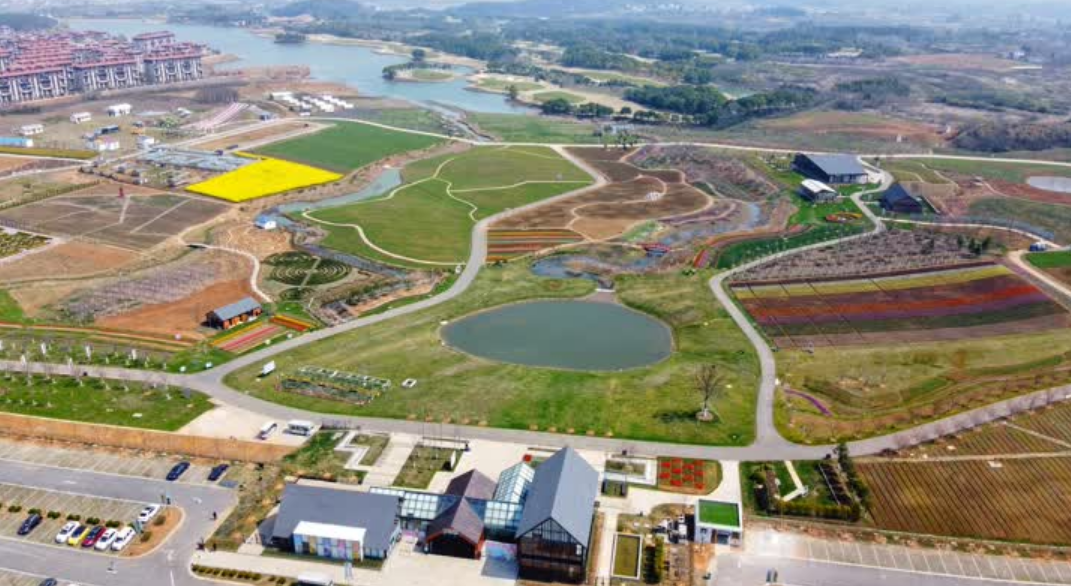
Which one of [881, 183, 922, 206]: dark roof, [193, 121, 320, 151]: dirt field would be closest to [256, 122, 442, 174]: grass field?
[193, 121, 320, 151]: dirt field

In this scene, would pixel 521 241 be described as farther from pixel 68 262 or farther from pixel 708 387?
pixel 68 262

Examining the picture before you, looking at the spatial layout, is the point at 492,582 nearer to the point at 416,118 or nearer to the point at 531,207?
the point at 531,207

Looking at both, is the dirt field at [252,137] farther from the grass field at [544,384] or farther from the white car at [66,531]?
the white car at [66,531]

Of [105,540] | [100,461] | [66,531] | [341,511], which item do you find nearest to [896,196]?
[341,511]

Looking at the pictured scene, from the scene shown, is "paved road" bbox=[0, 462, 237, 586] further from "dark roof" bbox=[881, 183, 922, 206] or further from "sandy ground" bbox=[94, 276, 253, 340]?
"dark roof" bbox=[881, 183, 922, 206]

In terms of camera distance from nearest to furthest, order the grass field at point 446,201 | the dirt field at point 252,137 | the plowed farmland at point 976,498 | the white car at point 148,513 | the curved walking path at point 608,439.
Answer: the plowed farmland at point 976,498
the white car at point 148,513
the curved walking path at point 608,439
the grass field at point 446,201
the dirt field at point 252,137

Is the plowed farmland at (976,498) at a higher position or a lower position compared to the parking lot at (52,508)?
higher

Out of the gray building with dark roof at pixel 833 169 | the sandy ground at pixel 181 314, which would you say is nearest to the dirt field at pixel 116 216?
the sandy ground at pixel 181 314
